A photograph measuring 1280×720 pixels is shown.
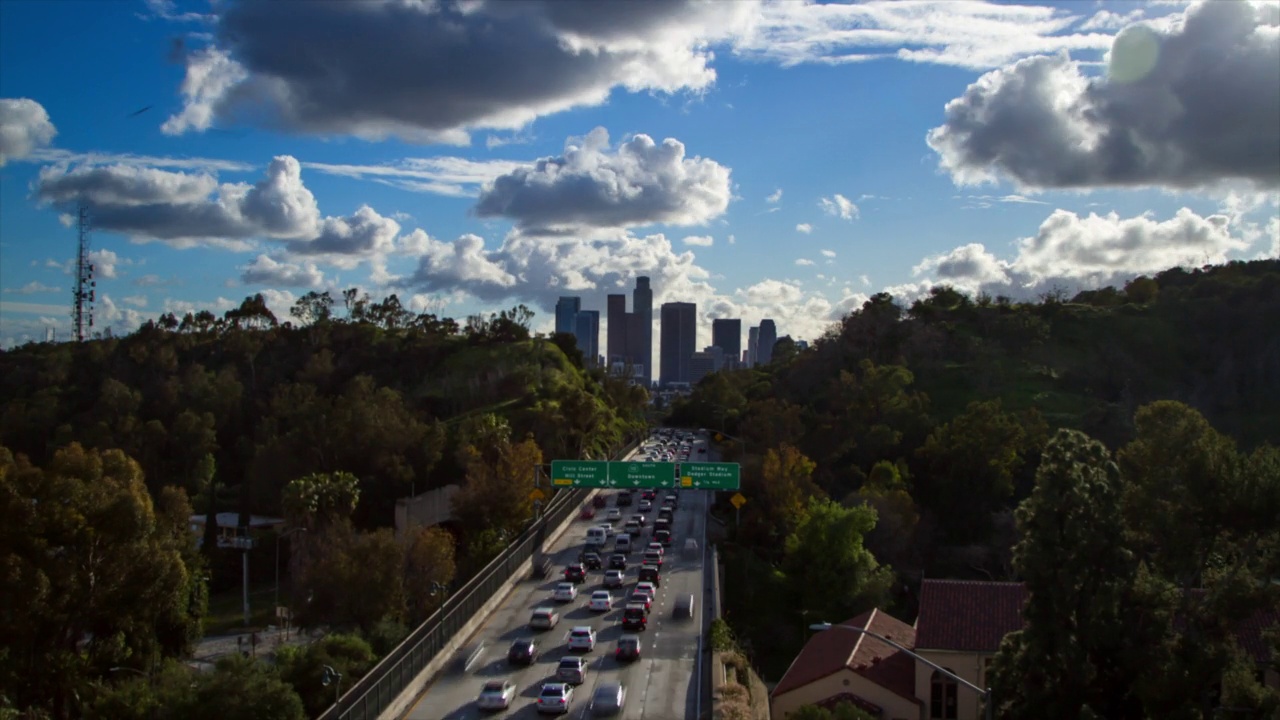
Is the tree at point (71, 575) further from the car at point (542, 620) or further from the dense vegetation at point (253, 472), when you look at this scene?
the car at point (542, 620)

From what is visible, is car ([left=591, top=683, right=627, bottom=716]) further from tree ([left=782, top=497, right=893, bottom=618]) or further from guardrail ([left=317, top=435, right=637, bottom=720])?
tree ([left=782, top=497, right=893, bottom=618])

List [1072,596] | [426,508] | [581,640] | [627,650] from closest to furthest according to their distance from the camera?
1. [1072,596]
2. [627,650]
3. [581,640]
4. [426,508]

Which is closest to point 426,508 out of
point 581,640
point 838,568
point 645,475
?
point 645,475

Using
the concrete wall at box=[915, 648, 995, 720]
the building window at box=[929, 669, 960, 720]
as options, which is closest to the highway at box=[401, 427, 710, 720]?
the concrete wall at box=[915, 648, 995, 720]

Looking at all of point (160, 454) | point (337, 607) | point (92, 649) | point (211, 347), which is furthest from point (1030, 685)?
point (211, 347)

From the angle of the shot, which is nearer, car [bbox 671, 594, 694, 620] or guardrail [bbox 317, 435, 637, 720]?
guardrail [bbox 317, 435, 637, 720]

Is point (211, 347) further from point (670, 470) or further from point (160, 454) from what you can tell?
point (670, 470)

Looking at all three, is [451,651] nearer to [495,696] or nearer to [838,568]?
[495,696]
